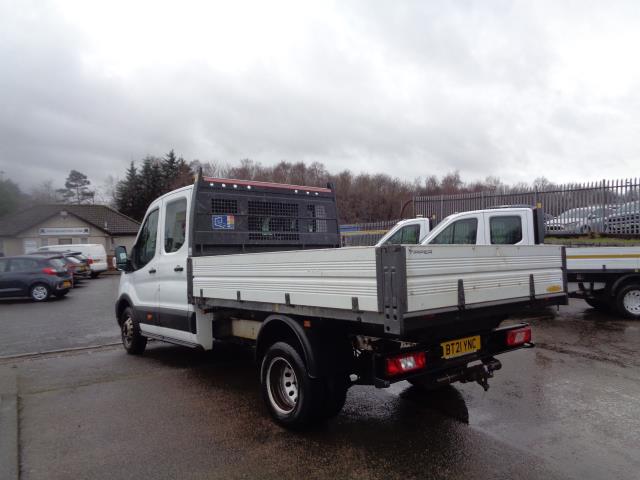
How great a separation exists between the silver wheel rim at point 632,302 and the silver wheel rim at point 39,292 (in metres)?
17.1

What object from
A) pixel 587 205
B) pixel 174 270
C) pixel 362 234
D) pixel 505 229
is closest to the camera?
pixel 174 270

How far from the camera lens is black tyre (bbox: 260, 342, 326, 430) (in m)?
4.08

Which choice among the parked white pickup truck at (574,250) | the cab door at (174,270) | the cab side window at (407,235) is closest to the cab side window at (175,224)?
the cab door at (174,270)

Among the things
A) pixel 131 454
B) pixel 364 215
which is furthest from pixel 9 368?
pixel 364 215

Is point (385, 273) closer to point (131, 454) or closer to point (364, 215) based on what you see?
point (131, 454)

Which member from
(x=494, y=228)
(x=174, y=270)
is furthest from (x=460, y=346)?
(x=494, y=228)

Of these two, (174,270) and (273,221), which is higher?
(273,221)

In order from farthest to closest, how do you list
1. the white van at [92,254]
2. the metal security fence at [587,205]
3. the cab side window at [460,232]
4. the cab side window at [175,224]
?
the white van at [92,254]
the metal security fence at [587,205]
the cab side window at [460,232]
the cab side window at [175,224]

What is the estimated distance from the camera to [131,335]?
7648 mm

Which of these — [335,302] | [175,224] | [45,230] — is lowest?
[335,302]

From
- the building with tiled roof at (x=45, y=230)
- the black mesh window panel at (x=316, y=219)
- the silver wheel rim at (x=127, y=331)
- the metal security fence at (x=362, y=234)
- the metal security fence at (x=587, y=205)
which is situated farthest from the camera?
the building with tiled roof at (x=45, y=230)

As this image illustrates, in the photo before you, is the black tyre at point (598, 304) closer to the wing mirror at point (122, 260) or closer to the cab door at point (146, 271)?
the cab door at point (146, 271)

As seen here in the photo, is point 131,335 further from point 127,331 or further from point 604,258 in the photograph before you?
point 604,258

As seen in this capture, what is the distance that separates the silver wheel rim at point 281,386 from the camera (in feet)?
14.7
